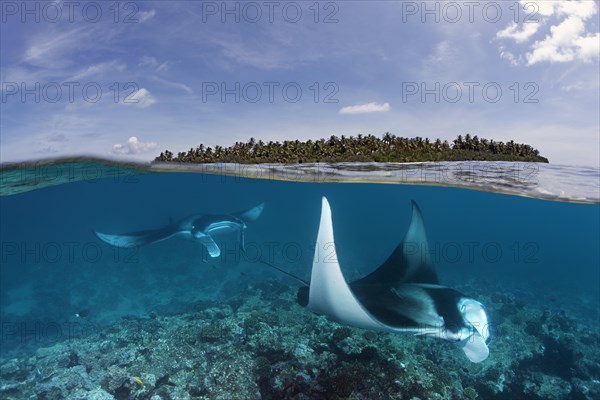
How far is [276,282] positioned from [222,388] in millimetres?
8954

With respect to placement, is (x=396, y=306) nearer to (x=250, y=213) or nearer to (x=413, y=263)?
(x=413, y=263)

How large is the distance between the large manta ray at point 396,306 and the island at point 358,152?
9.95 metres

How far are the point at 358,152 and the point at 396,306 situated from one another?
428 inches

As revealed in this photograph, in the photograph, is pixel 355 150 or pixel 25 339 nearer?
pixel 25 339

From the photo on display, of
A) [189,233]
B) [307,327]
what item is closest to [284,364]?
[307,327]

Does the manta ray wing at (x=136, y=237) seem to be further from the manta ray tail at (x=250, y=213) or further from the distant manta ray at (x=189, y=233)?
the manta ray tail at (x=250, y=213)

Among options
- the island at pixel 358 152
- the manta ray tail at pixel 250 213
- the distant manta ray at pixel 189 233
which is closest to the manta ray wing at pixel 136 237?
the distant manta ray at pixel 189 233

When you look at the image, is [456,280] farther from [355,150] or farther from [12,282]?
[12,282]

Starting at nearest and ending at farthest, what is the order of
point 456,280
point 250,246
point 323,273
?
point 323,273 → point 456,280 → point 250,246

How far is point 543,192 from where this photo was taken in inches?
518

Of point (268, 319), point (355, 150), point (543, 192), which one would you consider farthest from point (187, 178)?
point (543, 192)

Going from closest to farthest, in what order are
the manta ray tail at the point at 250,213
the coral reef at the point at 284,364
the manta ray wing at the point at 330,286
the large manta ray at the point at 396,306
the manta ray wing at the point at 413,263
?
the manta ray wing at the point at 330,286, the large manta ray at the point at 396,306, the manta ray wing at the point at 413,263, the coral reef at the point at 284,364, the manta ray tail at the point at 250,213

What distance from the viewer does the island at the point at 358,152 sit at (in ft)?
49.8

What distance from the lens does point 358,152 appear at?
15055 mm
